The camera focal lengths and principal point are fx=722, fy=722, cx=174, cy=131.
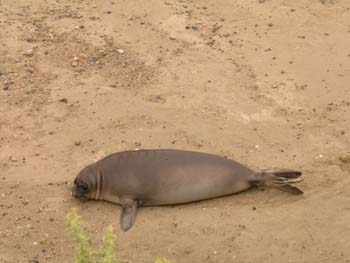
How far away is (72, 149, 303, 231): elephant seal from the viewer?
214 inches

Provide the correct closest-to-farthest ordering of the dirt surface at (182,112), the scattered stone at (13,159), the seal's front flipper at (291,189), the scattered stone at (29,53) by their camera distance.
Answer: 1. the dirt surface at (182,112)
2. the seal's front flipper at (291,189)
3. the scattered stone at (13,159)
4. the scattered stone at (29,53)

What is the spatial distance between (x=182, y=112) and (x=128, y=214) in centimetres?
145

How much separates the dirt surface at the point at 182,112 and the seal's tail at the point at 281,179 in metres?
0.06

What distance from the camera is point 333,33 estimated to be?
7922 mm

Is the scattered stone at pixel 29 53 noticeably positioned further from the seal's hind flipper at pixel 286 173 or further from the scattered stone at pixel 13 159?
the seal's hind flipper at pixel 286 173

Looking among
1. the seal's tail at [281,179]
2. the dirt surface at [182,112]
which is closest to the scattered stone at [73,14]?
the dirt surface at [182,112]

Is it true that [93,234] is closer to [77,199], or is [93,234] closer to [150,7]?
[77,199]

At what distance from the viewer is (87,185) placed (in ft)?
17.6

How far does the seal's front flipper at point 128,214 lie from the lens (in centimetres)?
518

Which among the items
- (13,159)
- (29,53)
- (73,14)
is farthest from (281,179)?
(73,14)

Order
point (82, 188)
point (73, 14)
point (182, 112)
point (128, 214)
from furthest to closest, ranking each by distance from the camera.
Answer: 1. point (73, 14)
2. point (182, 112)
3. point (82, 188)
4. point (128, 214)

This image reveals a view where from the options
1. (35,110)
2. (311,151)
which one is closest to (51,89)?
(35,110)

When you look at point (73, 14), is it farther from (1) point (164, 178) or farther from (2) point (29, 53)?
(1) point (164, 178)

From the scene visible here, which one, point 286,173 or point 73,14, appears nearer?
point 286,173
